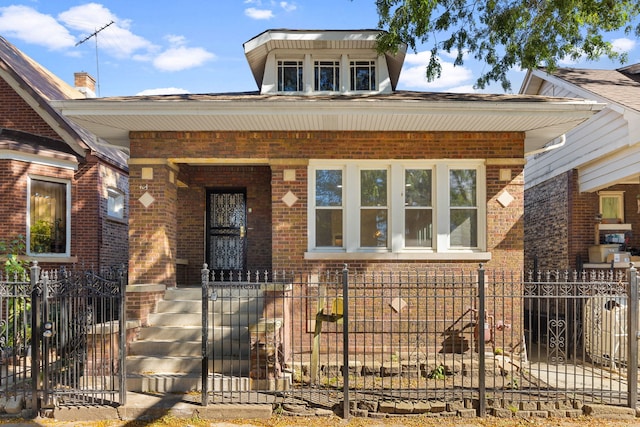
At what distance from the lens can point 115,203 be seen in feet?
43.2

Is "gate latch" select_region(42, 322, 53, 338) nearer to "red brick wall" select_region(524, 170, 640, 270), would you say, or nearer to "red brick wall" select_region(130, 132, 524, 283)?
"red brick wall" select_region(130, 132, 524, 283)

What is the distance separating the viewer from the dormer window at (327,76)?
10.4 m

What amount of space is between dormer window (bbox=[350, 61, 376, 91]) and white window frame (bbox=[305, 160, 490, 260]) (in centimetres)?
224

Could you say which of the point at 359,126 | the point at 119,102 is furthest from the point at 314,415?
the point at 119,102

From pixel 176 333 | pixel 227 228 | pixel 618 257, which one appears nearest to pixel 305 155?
pixel 227 228

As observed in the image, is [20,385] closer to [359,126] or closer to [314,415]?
[314,415]

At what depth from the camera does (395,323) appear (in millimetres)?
8859

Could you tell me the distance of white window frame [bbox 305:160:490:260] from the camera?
360 inches

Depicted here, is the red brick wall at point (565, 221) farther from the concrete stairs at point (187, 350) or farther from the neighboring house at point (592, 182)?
the concrete stairs at point (187, 350)

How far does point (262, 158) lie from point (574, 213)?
827 cm

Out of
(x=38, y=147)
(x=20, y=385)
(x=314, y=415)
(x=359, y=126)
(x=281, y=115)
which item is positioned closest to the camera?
(x=314, y=415)

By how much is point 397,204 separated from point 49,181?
787 cm

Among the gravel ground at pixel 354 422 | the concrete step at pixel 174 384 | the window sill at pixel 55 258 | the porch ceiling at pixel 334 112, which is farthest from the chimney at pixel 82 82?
the gravel ground at pixel 354 422

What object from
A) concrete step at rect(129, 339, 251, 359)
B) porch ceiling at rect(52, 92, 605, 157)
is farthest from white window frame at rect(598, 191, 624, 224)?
concrete step at rect(129, 339, 251, 359)
